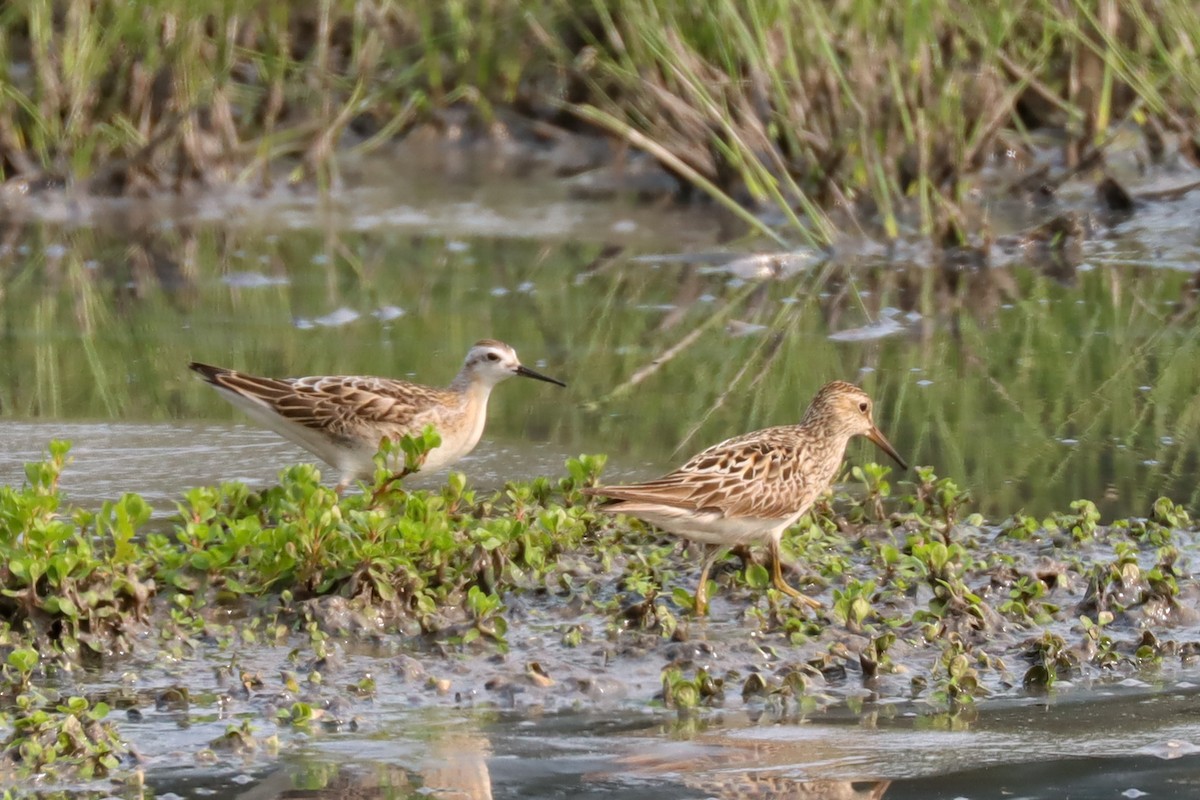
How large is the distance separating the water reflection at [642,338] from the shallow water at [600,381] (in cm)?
3

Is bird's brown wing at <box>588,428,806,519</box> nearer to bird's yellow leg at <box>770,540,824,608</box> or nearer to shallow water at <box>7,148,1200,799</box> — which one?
bird's yellow leg at <box>770,540,824,608</box>

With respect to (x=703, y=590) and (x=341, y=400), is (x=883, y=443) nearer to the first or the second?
(x=703, y=590)

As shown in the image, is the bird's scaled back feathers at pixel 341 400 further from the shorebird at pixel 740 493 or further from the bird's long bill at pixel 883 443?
the bird's long bill at pixel 883 443

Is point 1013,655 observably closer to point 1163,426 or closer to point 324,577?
point 324,577

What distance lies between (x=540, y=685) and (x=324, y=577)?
96 centimetres

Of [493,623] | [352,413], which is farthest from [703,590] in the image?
[352,413]

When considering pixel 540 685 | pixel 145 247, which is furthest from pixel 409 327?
pixel 540 685

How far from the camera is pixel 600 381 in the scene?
30.8 ft

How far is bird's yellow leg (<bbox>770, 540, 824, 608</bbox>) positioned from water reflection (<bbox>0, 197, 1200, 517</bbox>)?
1.28m

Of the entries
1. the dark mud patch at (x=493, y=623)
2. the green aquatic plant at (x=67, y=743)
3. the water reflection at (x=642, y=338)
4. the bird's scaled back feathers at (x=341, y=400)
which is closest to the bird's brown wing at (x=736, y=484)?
the dark mud patch at (x=493, y=623)

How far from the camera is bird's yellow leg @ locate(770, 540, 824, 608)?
609 cm

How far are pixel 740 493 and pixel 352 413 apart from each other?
72.8 inches

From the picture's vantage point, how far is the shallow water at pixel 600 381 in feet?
15.7

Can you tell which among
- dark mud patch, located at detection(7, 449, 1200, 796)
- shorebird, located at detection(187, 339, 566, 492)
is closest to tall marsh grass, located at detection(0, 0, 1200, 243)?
shorebird, located at detection(187, 339, 566, 492)
